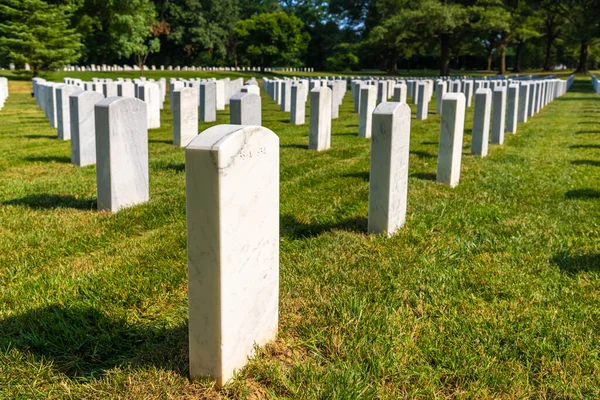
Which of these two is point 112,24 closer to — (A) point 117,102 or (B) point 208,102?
(B) point 208,102

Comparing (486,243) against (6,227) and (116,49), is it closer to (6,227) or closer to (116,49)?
(6,227)

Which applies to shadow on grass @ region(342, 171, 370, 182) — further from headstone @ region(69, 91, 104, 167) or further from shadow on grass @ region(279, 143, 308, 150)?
headstone @ region(69, 91, 104, 167)

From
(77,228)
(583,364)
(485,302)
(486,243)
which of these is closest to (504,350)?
(583,364)

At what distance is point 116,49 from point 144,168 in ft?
149

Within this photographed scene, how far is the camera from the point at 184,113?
9680 mm

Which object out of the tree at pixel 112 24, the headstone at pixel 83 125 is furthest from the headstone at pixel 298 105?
the tree at pixel 112 24

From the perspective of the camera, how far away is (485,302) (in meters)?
3.45

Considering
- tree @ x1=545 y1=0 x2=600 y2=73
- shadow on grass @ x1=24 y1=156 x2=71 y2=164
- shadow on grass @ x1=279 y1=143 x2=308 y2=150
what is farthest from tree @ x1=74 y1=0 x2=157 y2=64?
shadow on grass @ x1=24 y1=156 x2=71 y2=164

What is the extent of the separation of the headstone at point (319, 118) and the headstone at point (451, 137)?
331 centimetres

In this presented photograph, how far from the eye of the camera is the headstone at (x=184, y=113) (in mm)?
9562

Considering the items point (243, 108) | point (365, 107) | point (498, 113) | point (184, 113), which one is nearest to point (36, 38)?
point (184, 113)

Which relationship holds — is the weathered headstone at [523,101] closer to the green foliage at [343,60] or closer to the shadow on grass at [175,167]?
the shadow on grass at [175,167]

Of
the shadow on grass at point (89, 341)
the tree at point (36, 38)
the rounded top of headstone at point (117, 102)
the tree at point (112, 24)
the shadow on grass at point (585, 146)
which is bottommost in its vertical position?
the shadow on grass at point (89, 341)

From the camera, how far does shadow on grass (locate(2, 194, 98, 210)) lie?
5.72 meters
